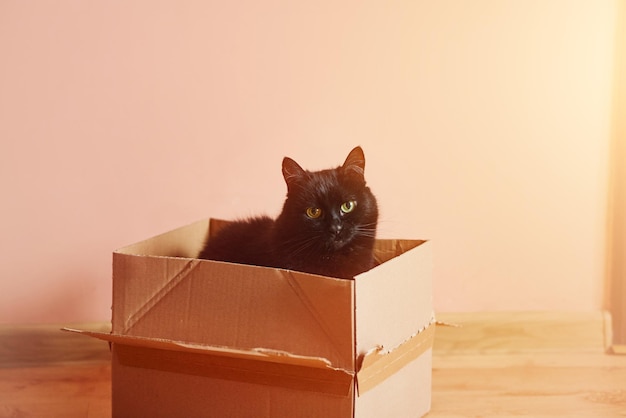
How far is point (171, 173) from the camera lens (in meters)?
1.74

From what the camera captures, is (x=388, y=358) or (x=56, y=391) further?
(x=56, y=391)

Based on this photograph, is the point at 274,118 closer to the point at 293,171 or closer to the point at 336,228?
the point at 293,171

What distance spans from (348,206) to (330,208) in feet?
0.14

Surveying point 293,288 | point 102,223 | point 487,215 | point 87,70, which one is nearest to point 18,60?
point 87,70

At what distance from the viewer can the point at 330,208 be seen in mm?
1321

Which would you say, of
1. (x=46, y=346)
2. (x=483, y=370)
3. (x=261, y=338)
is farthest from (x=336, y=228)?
(x=46, y=346)

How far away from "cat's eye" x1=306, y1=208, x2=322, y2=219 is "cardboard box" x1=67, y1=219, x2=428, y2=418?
0.18m

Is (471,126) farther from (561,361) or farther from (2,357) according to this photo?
(2,357)

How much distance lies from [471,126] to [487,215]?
9.2 inches

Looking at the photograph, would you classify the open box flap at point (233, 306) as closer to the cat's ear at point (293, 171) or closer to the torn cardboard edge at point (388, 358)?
the torn cardboard edge at point (388, 358)

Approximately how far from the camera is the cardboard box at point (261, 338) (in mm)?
1160

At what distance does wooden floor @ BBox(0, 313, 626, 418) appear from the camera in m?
1.51

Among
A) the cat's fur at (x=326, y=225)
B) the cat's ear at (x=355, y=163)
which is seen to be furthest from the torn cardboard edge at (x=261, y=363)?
the cat's ear at (x=355, y=163)

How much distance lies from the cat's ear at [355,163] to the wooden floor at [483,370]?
553 millimetres
